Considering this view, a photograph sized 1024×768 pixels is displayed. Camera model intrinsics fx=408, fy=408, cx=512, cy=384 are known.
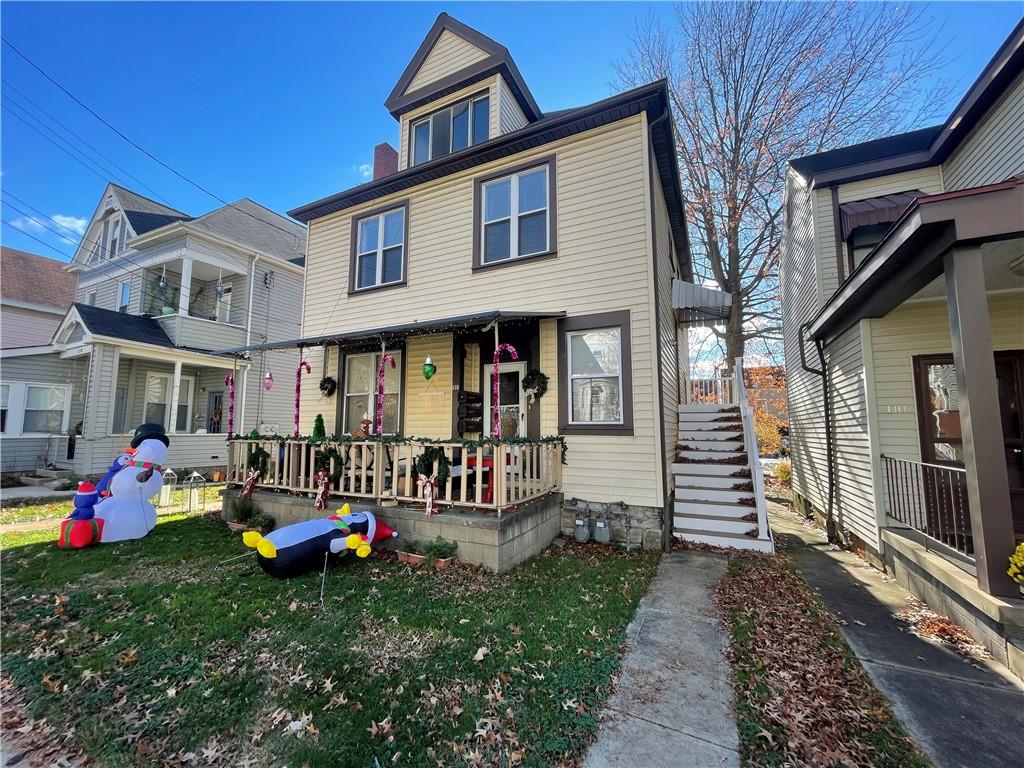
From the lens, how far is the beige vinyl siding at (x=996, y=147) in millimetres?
5414

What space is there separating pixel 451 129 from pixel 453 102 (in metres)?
0.58

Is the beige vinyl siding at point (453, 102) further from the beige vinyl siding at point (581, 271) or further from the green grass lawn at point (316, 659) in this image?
the green grass lawn at point (316, 659)

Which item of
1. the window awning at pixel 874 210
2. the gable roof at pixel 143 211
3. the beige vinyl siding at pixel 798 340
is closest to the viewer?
the window awning at pixel 874 210

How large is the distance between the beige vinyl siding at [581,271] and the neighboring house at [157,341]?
872 cm

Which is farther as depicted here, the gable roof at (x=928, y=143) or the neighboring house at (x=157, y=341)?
the neighboring house at (x=157, y=341)

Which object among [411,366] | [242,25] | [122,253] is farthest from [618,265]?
[122,253]

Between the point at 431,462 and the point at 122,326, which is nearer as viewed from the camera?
the point at 431,462

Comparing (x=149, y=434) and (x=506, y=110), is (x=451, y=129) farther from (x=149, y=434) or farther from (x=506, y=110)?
(x=149, y=434)

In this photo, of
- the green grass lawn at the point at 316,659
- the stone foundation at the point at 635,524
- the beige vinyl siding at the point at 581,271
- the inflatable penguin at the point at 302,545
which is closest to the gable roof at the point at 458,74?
the beige vinyl siding at the point at 581,271

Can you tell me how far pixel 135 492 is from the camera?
648 centimetres

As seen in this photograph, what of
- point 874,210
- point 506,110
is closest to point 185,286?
point 506,110

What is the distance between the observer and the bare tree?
512 inches

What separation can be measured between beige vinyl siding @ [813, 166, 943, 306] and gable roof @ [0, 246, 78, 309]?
26.6 meters

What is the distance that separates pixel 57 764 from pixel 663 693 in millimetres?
3703
